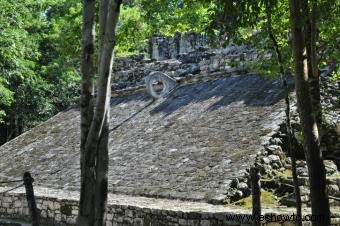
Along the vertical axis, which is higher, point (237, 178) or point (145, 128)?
point (145, 128)

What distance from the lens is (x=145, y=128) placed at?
13.5 m

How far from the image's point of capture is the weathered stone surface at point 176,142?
369 inches

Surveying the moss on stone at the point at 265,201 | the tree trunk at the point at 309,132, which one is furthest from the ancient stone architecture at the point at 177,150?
the tree trunk at the point at 309,132

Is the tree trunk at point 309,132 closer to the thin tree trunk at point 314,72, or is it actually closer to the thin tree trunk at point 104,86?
the thin tree trunk at point 314,72

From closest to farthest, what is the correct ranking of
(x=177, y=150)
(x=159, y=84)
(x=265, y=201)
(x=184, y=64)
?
(x=265, y=201), (x=177, y=150), (x=159, y=84), (x=184, y=64)

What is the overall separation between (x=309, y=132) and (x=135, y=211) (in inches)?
167

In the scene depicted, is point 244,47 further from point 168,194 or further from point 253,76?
point 168,194

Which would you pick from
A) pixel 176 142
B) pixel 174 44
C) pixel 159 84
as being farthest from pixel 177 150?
pixel 174 44

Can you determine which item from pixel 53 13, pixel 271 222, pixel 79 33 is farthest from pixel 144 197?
pixel 53 13

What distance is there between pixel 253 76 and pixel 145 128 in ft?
11.2

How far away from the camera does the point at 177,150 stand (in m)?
11.0

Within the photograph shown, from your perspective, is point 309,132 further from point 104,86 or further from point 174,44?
point 174,44

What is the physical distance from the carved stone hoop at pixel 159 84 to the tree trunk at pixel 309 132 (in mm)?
10527

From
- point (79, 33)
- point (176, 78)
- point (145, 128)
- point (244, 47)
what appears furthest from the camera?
point (176, 78)
